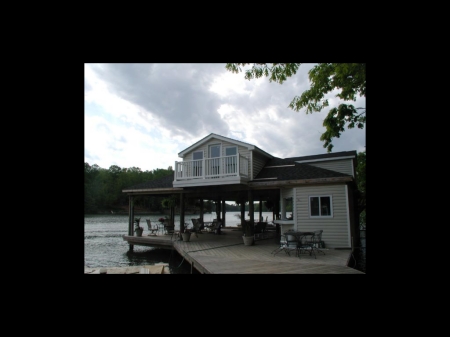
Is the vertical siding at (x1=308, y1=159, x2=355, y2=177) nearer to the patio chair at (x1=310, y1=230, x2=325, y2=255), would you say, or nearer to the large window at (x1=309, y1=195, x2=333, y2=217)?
the large window at (x1=309, y1=195, x2=333, y2=217)

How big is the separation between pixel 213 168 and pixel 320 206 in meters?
4.53

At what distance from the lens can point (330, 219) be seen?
31.5 ft

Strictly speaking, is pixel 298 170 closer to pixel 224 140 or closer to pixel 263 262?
pixel 224 140

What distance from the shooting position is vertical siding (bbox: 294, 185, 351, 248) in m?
9.39

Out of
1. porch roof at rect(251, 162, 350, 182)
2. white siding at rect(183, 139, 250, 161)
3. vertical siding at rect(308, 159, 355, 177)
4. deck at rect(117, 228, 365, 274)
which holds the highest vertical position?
white siding at rect(183, 139, 250, 161)

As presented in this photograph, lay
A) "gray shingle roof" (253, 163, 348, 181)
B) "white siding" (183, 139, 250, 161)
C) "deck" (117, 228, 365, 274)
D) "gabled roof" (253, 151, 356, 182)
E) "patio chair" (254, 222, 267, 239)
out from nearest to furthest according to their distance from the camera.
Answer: "deck" (117, 228, 365, 274) < "gray shingle roof" (253, 163, 348, 181) < "gabled roof" (253, 151, 356, 182) < "patio chair" (254, 222, 267, 239) < "white siding" (183, 139, 250, 161)

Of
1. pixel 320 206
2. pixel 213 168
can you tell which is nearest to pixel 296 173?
pixel 320 206

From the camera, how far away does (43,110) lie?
6.32 feet

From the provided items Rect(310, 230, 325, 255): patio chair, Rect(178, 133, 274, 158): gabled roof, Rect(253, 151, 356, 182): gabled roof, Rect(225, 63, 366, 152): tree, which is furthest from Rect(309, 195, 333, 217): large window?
Rect(178, 133, 274, 158): gabled roof

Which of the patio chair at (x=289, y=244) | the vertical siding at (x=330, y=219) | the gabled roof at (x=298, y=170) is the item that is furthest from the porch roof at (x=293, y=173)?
the patio chair at (x=289, y=244)

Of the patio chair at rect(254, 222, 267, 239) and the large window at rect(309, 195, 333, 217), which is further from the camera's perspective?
the patio chair at rect(254, 222, 267, 239)

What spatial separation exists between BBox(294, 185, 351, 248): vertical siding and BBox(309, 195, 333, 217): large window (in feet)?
0.39
